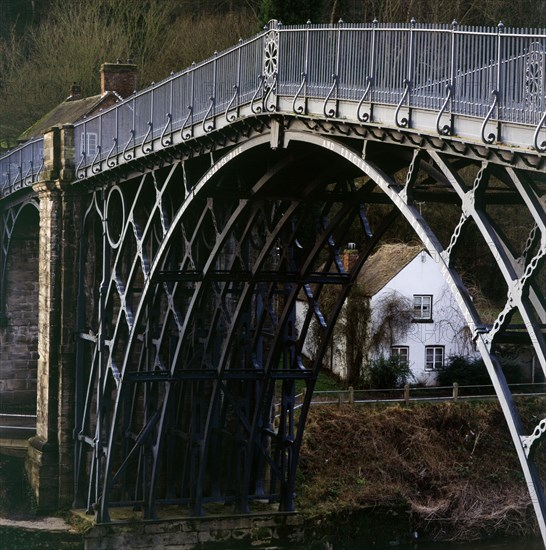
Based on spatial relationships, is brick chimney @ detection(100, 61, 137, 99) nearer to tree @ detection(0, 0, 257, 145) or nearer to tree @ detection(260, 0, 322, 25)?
tree @ detection(260, 0, 322, 25)

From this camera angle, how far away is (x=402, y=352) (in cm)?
4159

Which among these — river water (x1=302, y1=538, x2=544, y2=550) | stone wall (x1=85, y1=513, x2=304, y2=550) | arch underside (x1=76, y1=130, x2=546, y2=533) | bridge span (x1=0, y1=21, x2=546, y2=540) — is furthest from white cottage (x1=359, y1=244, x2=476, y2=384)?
stone wall (x1=85, y1=513, x2=304, y2=550)

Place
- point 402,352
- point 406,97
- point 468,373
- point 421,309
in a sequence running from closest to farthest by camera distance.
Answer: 1. point 406,97
2. point 468,373
3. point 402,352
4. point 421,309

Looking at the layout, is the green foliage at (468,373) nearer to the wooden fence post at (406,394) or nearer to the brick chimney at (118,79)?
the wooden fence post at (406,394)

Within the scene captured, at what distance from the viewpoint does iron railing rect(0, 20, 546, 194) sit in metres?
12.4

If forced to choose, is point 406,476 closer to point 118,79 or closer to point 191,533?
point 191,533

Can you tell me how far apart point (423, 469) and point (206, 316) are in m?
12.1

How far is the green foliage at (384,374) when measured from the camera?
1582 inches

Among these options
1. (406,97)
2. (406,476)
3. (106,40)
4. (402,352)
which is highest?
(106,40)

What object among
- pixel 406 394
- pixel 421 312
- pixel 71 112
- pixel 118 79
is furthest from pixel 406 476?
pixel 71 112

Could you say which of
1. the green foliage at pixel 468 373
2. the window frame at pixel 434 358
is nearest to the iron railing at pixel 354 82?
the green foliage at pixel 468 373

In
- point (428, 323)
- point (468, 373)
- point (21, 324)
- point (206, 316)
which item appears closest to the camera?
point (206, 316)

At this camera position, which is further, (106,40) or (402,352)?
(106,40)

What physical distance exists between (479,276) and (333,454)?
36.5 feet
